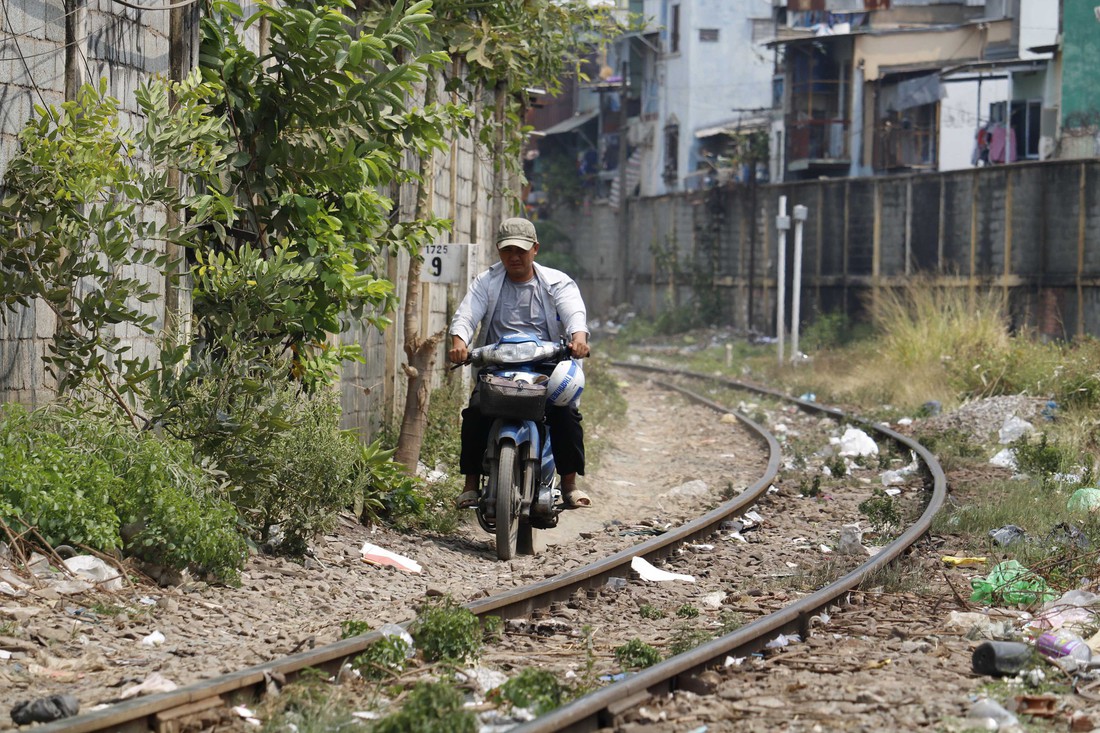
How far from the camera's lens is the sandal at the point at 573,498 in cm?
856

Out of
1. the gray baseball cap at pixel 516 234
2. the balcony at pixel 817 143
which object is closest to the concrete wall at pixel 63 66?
the gray baseball cap at pixel 516 234

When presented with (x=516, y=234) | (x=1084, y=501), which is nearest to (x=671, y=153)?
(x=1084, y=501)

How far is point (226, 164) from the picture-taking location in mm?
8031

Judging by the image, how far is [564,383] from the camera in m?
8.16

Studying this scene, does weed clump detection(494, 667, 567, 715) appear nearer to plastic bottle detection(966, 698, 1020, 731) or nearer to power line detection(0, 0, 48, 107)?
plastic bottle detection(966, 698, 1020, 731)

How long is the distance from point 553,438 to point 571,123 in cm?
4829

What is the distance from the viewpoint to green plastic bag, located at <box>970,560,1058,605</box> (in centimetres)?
683

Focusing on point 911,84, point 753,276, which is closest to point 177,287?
point 753,276

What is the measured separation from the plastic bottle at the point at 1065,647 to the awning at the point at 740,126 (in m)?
40.0

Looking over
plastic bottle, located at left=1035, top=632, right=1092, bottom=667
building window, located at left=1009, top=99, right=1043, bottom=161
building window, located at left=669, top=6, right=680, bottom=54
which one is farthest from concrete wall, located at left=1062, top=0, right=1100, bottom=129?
plastic bottle, located at left=1035, top=632, right=1092, bottom=667

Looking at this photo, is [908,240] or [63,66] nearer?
[63,66]

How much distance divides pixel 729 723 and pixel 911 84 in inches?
1526

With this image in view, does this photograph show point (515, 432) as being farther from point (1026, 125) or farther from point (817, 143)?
point (817, 143)

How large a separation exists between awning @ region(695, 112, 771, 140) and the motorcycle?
37553mm
